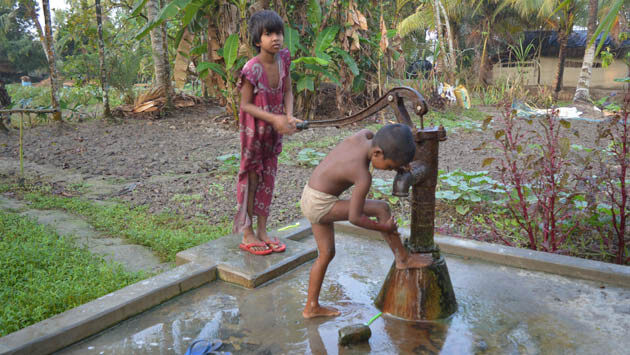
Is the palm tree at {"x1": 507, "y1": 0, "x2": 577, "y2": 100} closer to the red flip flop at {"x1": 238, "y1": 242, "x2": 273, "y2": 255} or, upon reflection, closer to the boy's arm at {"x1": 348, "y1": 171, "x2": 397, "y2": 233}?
the red flip flop at {"x1": 238, "y1": 242, "x2": 273, "y2": 255}

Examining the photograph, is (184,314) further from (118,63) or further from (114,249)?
(118,63)

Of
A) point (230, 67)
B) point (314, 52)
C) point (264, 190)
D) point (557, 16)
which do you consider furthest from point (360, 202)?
point (557, 16)

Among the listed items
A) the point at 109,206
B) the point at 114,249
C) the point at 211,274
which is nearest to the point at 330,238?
the point at 211,274

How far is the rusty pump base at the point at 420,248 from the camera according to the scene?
2041 mm

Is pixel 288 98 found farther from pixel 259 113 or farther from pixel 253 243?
pixel 253 243

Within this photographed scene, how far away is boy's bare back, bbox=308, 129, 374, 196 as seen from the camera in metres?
1.93

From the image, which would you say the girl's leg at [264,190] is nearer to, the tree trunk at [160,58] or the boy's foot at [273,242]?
the boy's foot at [273,242]

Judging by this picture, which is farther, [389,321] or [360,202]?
[389,321]

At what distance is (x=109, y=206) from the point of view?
422cm

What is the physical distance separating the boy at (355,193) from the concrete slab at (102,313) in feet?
2.28

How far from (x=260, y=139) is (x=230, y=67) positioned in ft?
14.5

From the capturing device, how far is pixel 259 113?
→ 8.59 ft

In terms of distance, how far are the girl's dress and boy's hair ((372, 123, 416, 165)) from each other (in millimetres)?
1071

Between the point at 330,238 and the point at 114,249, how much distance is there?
1955mm
